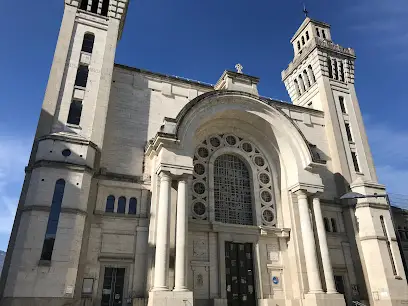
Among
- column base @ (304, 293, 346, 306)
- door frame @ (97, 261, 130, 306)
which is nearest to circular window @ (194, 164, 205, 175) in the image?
door frame @ (97, 261, 130, 306)

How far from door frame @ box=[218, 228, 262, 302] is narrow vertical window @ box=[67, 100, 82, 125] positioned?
10.7 m

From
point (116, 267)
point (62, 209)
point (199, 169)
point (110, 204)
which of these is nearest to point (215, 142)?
point (199, 169)

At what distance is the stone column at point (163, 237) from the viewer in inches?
615

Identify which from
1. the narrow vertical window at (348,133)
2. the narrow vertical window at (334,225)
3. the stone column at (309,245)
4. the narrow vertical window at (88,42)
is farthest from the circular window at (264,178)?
the narrow vertical window at (88,42)

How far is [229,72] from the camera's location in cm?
2416

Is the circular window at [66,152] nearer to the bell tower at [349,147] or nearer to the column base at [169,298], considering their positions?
the column base at [169,298]

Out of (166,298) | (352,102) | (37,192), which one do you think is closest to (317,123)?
(352,102)

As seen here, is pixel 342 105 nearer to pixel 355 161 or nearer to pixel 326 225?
pixel 355 161

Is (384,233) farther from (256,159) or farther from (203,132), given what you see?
(203,132)

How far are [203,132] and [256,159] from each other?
4471 mm

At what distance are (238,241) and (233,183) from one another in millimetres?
4007

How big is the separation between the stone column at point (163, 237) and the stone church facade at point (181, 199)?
7cm

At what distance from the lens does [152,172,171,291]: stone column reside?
51.3 feet

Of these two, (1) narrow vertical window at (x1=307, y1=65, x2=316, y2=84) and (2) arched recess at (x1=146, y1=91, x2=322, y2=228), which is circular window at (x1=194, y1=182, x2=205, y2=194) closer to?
(2) arched recess at (x1=146, y1=91, x2=322, y2=228)
